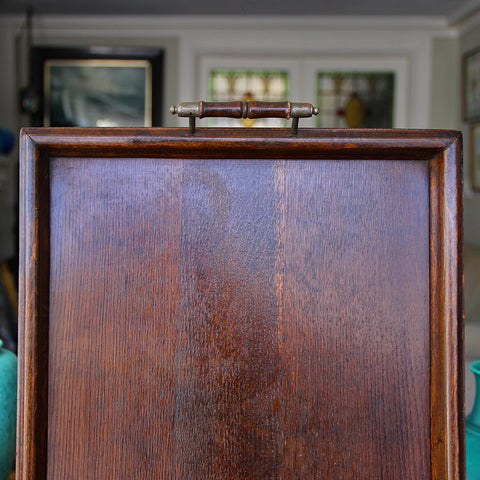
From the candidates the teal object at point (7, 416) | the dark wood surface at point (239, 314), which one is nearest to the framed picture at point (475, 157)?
the dark wood surface at point (239, 314)

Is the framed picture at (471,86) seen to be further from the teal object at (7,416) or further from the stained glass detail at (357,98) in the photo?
the teal object at (7,416)

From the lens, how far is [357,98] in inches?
178

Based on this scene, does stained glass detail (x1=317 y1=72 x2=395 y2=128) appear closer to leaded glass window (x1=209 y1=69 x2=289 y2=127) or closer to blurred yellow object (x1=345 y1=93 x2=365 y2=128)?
blurred yellow object (x1=345 y1=93 x2=365 y2=128)

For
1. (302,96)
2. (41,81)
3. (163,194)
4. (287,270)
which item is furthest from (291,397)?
(41,81)

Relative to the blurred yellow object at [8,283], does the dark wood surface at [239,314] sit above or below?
above

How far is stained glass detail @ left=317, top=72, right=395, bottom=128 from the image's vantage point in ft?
14.8

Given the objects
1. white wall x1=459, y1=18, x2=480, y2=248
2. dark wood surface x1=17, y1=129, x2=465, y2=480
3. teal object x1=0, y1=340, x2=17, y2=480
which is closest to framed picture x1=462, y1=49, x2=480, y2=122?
white wall x1=459, y1=18, x2=480, y2=248

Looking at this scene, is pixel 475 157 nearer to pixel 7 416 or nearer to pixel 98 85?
pixel 98 85

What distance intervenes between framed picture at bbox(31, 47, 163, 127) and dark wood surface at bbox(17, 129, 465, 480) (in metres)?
4.07

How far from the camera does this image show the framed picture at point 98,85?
14.6ft

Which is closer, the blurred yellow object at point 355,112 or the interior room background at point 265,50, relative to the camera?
the interior room background at point 265,50

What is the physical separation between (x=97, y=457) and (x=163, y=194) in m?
0.28

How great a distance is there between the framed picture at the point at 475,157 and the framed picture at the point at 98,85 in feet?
8.18

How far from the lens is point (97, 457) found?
1.78 ft
